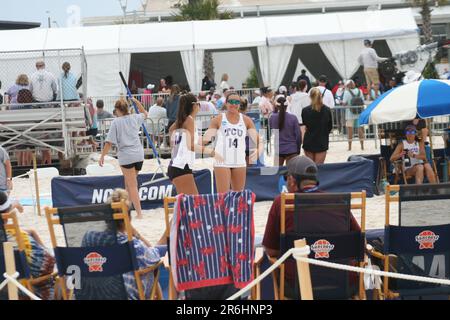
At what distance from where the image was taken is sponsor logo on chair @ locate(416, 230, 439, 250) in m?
5.84

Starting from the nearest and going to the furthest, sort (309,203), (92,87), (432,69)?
(309,203) → (92,87) → (432,69)

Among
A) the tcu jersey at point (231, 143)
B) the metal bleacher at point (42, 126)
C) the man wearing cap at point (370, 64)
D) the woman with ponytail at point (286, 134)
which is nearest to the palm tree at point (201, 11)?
the man wearing cap at point (370, 64)

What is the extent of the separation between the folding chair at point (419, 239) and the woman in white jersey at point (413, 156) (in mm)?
6422

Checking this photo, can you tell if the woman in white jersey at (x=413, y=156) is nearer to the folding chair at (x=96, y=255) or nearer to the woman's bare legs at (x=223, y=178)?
the woman's bare legs at (x=223, y=178)

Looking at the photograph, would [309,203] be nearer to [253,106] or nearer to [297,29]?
[253,106]

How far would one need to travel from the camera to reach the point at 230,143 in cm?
947

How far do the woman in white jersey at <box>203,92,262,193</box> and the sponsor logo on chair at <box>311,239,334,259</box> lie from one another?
3.78m

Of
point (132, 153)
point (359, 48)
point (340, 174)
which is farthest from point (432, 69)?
point (132, 153)

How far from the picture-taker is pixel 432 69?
31938 millimetres

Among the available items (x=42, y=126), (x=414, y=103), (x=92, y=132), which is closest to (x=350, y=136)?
(x=92, y=132)

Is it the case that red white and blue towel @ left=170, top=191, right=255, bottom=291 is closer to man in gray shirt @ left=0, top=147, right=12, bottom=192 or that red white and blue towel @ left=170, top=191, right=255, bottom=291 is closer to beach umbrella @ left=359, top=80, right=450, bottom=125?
man in gray shirt @ left=0, top=147, right=12, bottom=192

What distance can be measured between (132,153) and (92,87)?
579 inches

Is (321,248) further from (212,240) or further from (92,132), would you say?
(92,132)

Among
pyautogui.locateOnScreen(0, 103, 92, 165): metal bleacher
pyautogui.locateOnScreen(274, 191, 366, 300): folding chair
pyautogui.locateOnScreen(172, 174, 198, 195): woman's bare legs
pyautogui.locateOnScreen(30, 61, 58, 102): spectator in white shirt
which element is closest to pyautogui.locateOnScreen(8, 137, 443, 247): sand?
pyautogui.locateOnScreen(172, 174, 198, 195): woman's bare legs
